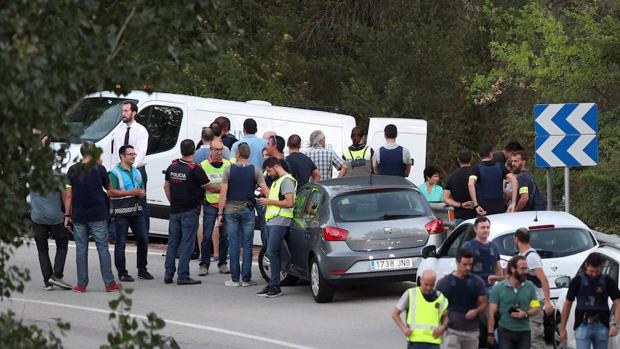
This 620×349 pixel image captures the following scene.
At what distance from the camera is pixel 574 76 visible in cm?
2692

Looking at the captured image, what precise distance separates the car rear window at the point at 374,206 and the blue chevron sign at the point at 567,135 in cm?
173

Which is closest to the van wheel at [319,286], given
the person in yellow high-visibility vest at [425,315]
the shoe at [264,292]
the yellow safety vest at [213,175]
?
the shoe at [264,292]

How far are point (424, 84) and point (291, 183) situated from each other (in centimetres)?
1628

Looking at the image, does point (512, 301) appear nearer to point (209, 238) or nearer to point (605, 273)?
point (605, 273)

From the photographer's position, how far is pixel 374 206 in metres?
17.5

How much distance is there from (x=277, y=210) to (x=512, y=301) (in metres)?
5.73

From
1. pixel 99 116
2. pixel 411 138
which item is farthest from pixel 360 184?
pixel 411 138

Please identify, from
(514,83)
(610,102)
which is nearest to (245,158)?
(610,102)

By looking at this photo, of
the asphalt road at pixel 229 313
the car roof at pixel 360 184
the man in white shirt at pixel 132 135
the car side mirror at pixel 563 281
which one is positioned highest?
the man in white shirt at pixel 132 135

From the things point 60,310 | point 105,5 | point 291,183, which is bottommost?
point 60,310

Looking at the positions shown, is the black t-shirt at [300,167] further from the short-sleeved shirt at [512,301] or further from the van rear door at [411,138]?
the short-sleeved shirt at [512,301]

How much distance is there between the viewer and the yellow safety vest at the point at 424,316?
1210 cm

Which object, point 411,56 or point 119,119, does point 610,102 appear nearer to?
point 411,56

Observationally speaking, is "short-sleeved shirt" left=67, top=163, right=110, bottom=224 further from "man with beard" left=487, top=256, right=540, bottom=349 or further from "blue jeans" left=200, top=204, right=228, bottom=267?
"man with beard" left=487, top=256, right=540, bottom=349
